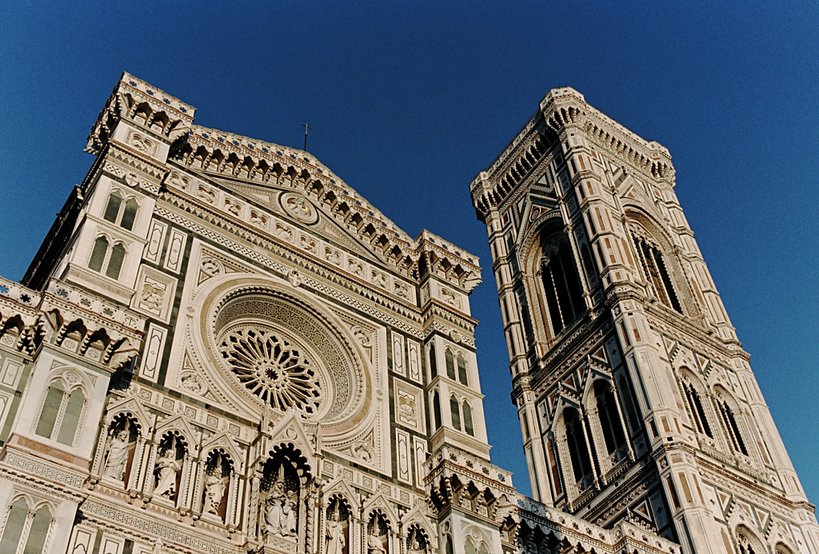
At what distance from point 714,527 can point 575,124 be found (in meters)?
16.0

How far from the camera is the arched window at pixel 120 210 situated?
13914 millimetres

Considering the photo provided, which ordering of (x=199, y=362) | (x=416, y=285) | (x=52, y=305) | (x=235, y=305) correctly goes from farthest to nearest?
(x=416, y=285) → (x=235, y=305) → (x=199, y=362) → (x=52, y=305)

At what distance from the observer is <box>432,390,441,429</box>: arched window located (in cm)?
1555

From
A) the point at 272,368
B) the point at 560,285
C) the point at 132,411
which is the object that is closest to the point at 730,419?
the point at 560,285

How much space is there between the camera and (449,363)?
16.8 metres

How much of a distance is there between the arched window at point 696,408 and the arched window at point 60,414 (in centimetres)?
1618

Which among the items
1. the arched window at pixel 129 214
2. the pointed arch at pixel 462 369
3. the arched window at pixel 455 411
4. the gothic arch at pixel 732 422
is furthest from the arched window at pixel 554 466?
the arched window at pixel 129 214

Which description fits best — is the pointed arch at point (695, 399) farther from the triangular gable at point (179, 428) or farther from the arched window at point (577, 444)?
the triangular gable at point (179, 428)

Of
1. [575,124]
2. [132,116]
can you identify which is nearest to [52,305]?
[132,116]

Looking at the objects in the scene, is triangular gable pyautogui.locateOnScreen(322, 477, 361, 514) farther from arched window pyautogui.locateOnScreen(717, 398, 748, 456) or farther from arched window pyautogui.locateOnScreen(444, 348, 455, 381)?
arched window pyautogui.locateOnScreen(717, 398, 748, 456)

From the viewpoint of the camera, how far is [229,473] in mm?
12461

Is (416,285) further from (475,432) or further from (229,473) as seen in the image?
(229,473)

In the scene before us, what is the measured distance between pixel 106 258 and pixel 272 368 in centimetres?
335

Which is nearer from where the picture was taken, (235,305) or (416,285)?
(235,305)
